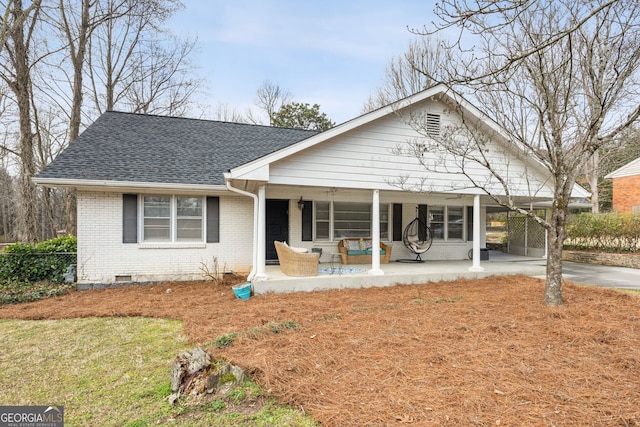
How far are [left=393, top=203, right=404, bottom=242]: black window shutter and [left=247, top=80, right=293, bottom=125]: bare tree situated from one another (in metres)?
19.6

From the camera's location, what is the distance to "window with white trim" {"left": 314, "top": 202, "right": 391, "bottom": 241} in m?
10.4

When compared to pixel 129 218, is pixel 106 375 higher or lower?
lower

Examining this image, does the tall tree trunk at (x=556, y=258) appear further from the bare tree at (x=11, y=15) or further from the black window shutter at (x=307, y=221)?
the bare tree at (x=11, y=15)

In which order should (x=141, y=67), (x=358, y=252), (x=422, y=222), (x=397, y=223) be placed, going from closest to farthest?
(x=358, y=252) < (x=397, y=223) < (x=422, y=222) < (x=141, y=67)

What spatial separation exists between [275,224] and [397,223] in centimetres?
410

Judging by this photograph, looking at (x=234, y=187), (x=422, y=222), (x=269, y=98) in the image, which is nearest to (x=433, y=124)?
(x=422, y=222)

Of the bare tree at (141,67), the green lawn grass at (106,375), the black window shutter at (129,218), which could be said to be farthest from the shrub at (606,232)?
the bare tree at (141,67)

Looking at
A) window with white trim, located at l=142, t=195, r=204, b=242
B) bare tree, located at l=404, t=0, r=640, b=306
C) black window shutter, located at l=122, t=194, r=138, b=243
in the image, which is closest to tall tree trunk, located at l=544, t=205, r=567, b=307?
bare tree, located at l=404, t=0, r=640, b=306

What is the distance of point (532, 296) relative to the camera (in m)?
6.56

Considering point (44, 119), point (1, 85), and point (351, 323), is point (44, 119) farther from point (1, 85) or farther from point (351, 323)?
point (351, 323)

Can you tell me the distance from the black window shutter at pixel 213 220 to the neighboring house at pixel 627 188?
77.3ft

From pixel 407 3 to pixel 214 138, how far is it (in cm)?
742

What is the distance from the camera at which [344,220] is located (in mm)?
10695

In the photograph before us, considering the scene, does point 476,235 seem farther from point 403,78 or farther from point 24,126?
point 24,126
